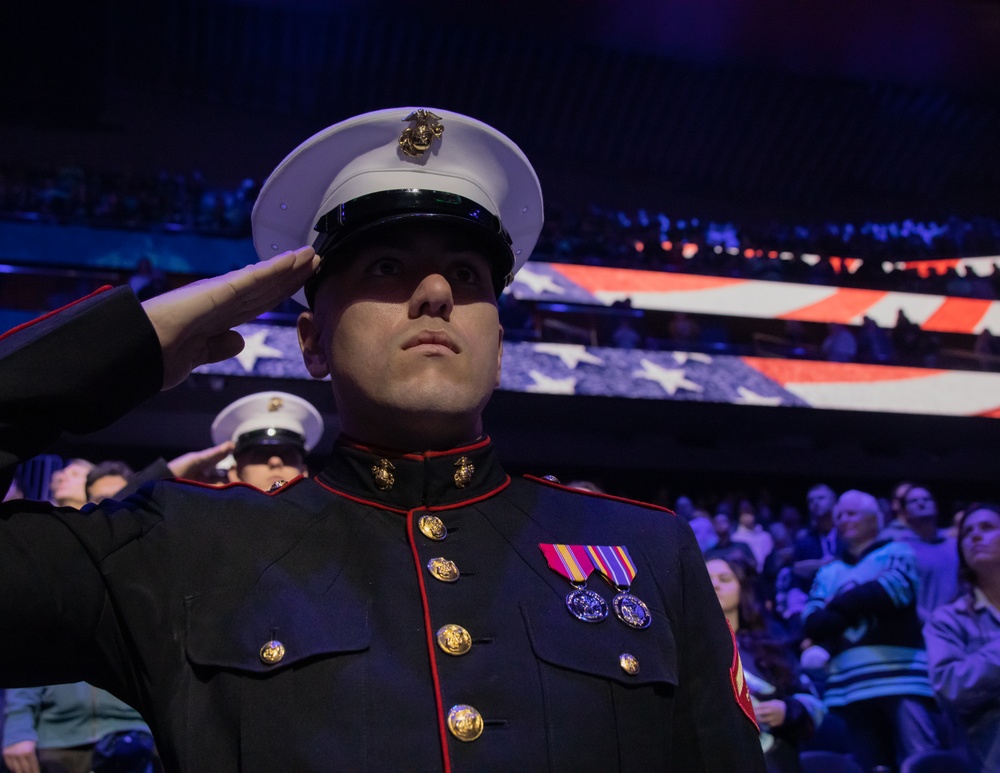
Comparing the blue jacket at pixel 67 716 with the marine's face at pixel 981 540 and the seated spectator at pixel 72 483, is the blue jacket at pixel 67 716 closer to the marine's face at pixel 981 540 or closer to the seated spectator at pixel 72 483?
the seated spectator at pixel 72 483

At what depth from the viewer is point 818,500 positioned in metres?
6.16

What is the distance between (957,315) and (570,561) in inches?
459

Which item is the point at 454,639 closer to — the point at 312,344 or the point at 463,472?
the point at 463,472

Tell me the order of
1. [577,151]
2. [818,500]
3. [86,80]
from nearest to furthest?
[818,500], [86,80], [577,151]

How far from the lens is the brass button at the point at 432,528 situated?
4.30ft

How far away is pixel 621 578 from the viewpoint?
1323mm

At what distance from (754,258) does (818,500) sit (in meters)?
6.26

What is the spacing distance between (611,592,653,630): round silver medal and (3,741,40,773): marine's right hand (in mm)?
2662

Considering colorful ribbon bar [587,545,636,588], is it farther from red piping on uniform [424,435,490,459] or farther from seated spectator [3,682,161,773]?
seated spectator [3,682,161,773]

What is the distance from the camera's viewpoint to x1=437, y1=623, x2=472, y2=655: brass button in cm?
116

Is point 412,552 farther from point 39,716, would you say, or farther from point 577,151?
point 577,151

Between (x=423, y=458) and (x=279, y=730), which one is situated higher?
(x=423, y=458)

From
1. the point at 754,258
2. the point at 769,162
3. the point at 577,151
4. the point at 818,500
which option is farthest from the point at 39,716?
the point at 769,162

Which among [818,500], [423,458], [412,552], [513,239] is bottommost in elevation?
[412,552]
